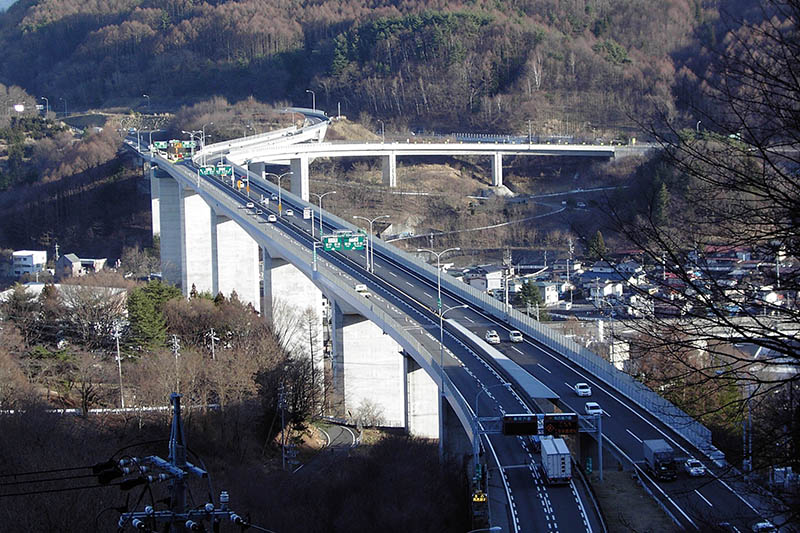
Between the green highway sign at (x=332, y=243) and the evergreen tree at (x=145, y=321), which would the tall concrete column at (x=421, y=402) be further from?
the evergreen tree at (x=145, y=321)

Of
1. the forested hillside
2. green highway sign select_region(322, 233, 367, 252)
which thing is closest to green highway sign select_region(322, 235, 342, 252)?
green highway sign select_region(322, 233, 367, 252)

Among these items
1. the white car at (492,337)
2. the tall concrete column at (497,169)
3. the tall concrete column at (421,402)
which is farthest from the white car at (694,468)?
the tall concrete column at (497,169)

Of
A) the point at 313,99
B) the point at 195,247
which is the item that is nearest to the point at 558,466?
the point at 195,247

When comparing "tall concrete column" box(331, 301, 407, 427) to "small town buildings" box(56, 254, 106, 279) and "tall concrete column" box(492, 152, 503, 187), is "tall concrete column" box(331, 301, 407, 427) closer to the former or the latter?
"small town buildings" box(56, 254, 106, 279)

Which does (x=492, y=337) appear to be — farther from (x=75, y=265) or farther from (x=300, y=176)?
(x=300, y=176)

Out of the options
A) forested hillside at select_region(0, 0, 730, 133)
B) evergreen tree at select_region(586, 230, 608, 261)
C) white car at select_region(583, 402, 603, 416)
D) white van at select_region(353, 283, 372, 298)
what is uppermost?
forested hillside at select_region(0, 0, 730, 133)

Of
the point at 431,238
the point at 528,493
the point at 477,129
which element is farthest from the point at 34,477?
the point at 477,129

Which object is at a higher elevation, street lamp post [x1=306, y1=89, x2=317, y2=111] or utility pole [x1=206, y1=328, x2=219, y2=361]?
street lamp post [x1=306, y1=89, x2=317, y2=111]
